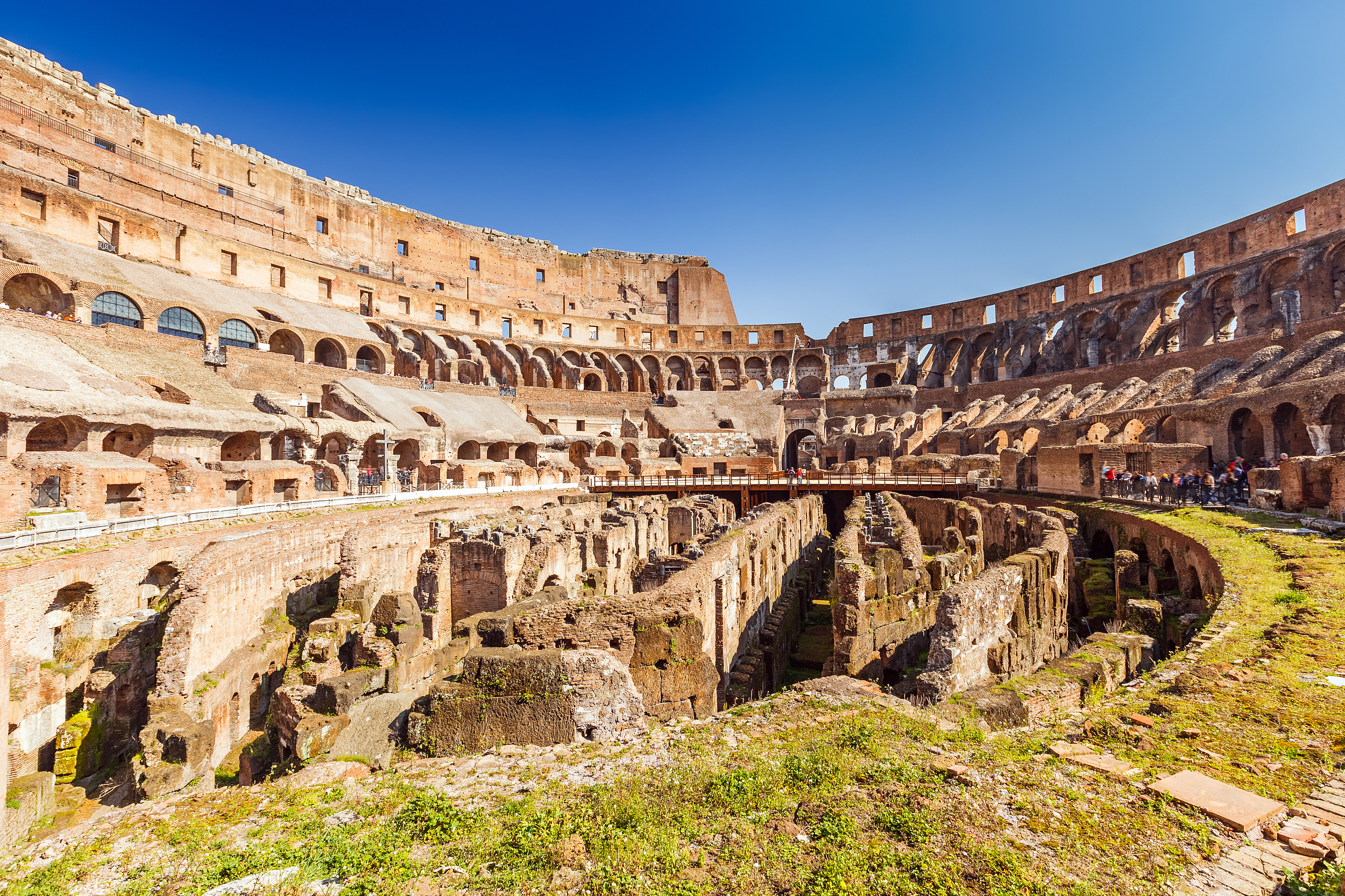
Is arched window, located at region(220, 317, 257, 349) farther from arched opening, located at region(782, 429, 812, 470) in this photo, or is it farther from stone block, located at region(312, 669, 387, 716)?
arched opening, located at region(782, 429, 812, 470)

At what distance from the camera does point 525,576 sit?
39.6 feet

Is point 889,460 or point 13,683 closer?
point 13,683

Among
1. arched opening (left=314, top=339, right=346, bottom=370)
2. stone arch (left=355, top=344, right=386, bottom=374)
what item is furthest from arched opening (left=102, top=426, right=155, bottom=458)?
stone arch (left=355, top=344, right=386, bottom=374)

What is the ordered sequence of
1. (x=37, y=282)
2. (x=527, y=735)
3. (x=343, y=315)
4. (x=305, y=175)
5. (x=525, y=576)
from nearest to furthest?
(x=527, y=735)
(x=525, y=576)
(x=37, y=282)
(x=343, y=315)
(x=305, y=175)

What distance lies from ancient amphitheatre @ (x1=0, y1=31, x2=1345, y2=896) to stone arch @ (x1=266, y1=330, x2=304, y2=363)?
24 cm

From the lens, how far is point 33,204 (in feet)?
97.8

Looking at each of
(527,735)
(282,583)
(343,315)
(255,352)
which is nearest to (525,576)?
(282,583)

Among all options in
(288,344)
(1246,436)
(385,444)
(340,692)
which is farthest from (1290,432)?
(288,344)

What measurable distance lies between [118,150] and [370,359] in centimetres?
1868

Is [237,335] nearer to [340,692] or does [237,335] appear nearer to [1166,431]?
[340,692]

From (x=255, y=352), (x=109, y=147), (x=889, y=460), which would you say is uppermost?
(x=109, y=147)

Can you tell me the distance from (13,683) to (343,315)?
38.1 meters

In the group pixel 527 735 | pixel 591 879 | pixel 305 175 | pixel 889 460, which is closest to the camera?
pixel 591 879

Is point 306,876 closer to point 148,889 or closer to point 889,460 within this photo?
point 148,889
